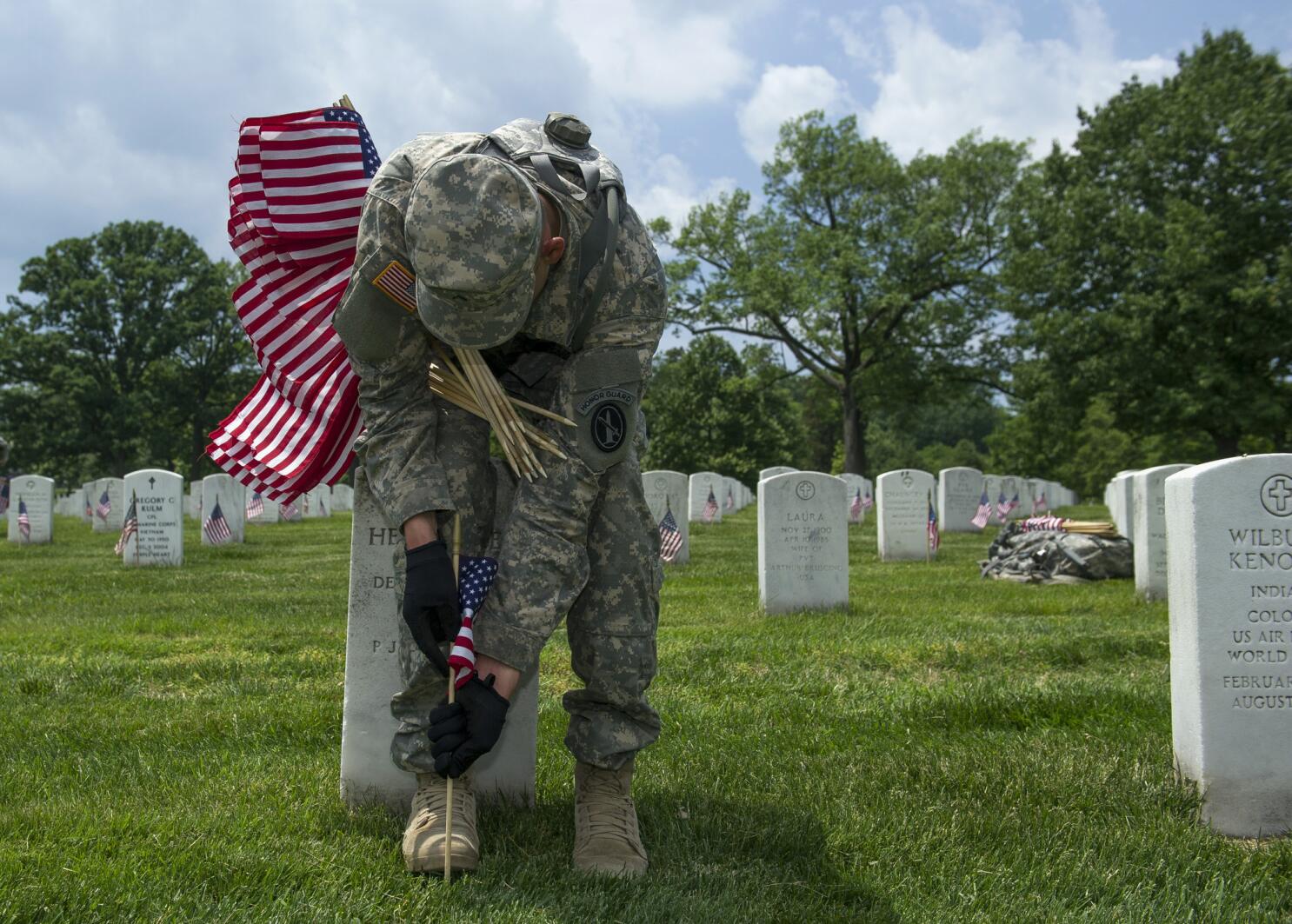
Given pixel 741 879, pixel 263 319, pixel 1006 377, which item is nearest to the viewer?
pixel 741 879

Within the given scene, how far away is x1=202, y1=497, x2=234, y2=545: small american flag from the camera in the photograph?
16672 mm

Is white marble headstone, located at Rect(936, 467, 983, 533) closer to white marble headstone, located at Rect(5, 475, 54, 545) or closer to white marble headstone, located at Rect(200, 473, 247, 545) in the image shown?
white marble headstone, located at Rect(200, 473, 247, 545)

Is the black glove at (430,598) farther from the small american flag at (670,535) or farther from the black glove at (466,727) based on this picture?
the small american flag at (670,535)

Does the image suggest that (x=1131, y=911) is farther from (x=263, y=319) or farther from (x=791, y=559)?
(x=791, y=559)

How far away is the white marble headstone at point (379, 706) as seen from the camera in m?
3.22

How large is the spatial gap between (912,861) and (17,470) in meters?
51.7

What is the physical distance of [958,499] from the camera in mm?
20375

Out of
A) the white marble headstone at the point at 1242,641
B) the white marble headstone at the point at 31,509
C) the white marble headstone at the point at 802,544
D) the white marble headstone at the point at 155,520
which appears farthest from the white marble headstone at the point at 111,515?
the white marble headstone at the point at 1242,641

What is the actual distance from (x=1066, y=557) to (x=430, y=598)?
9901 mm

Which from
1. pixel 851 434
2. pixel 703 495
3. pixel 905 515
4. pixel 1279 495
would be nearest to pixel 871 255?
pixel 851 434

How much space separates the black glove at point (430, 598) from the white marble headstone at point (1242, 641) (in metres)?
2.34

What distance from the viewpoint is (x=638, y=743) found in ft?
9.53

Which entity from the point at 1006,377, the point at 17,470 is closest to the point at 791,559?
the point at 1006,377

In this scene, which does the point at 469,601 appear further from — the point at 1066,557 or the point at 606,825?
the point at 1066,557
